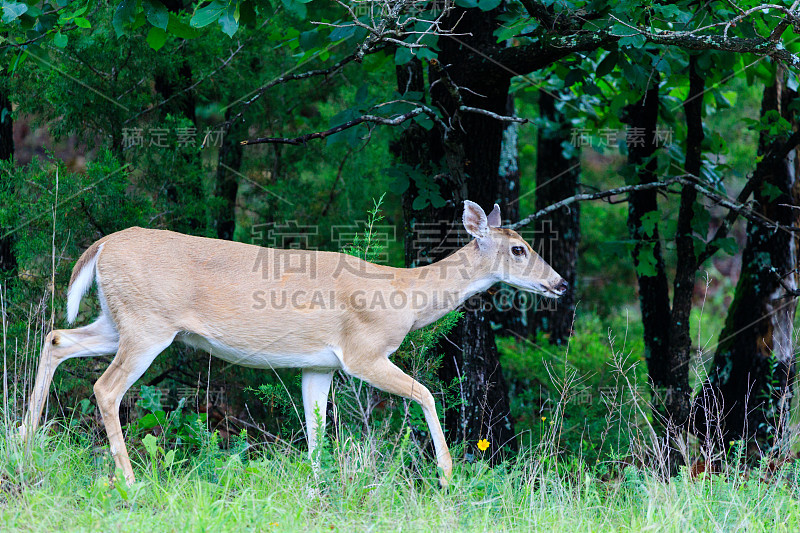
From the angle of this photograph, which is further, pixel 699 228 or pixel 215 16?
pixel 699 228

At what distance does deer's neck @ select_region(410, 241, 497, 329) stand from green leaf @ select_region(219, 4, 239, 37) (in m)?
2.45

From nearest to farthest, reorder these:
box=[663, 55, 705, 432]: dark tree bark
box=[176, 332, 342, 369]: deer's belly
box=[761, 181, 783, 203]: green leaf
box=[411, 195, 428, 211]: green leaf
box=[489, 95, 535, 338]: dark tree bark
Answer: box=[176, 332, 342, 369]: deer's belly → box=[411, 195, 428, 211]: green leaf → box=[663, 55, 705, 432]: dark tree bark → box=[761, 181, 783, 203]: green leaf → box=[489, 95, 535, 338]: dark tree bark

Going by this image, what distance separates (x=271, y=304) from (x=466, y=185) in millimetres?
2366

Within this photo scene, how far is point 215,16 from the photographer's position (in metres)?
5.56

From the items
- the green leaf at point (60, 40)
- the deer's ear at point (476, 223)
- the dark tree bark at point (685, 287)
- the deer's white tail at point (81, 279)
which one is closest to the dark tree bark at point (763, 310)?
the dark tree bark at point (685, 287)

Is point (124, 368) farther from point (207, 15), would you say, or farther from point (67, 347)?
point (207, 15)

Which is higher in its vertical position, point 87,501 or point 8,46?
point 8,46

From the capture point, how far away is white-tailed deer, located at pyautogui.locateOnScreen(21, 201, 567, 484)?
607 cm

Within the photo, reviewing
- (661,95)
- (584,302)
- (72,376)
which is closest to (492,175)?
(661,95)

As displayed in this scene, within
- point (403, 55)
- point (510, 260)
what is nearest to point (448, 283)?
point (510, 260)

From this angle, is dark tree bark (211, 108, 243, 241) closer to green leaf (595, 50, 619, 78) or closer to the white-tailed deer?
the white-tailed deer

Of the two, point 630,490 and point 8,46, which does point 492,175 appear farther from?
point 8,46

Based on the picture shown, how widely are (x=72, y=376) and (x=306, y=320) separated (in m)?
2.52

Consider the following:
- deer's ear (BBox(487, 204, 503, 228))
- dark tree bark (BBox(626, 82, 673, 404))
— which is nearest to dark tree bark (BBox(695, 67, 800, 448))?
dark tree bark (BBox(626, 82, 673, 404))
